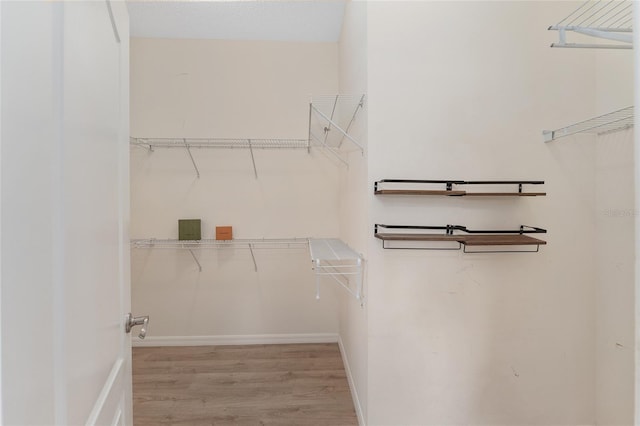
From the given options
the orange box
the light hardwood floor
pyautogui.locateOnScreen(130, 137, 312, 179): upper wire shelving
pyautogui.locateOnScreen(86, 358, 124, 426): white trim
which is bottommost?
the light hardwood floor

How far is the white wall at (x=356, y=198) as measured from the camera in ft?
4.86

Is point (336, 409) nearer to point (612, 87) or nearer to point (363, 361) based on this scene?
point (363, 361)

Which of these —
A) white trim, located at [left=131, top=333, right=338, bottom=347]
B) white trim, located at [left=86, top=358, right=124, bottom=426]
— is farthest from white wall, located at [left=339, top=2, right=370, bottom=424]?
white trim, located at [left=86, top=358, right=124, bottom=426]

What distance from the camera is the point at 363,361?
5.04 feet

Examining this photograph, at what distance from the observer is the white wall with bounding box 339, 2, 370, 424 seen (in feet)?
4.86

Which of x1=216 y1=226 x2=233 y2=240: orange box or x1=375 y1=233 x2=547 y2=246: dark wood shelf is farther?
x1=216 y1=226 x2=233 y2=240: orange box

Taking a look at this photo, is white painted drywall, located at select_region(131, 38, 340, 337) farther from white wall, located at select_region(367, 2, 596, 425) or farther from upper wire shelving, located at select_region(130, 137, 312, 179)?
white wall, located at select_region(367, 2, 596, 425)

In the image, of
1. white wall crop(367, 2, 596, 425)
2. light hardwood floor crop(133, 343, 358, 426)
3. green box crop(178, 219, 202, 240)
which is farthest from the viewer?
green box crop(178, 219, 202, 240)

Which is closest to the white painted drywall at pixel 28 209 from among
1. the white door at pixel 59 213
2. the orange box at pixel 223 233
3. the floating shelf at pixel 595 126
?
the white door at pixel 59 213

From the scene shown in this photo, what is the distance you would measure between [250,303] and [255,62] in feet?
6.78

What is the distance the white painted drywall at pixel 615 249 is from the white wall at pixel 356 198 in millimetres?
1145

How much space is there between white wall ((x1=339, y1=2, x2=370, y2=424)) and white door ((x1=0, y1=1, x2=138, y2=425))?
1.04m

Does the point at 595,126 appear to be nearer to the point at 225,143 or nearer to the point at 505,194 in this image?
the point at 505,194

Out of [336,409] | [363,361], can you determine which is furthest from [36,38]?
[336,409]
